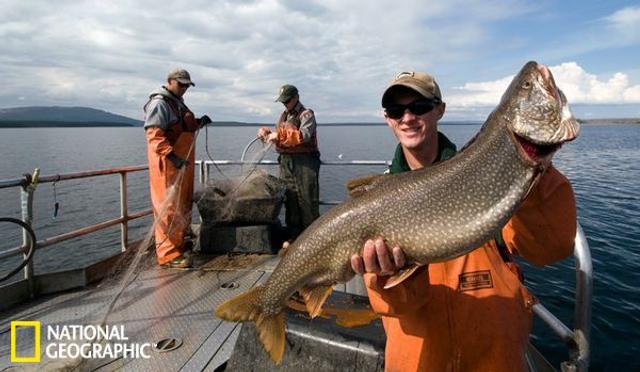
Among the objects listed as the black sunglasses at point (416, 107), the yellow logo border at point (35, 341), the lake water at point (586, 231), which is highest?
the black sunglasses at point (416, 107)

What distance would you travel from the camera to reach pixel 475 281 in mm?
2363

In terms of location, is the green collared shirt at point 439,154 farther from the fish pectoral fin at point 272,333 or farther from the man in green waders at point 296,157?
the man in green waders at point 296,157

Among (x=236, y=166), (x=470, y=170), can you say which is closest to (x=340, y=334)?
(x=470, y=170)

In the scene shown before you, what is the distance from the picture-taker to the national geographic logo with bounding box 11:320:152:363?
157 inches

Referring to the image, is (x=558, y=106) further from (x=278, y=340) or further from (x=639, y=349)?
(x=639, y=349)

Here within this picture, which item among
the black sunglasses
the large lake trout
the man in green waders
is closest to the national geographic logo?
the large lake trout

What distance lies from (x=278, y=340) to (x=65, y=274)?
4.32 metres

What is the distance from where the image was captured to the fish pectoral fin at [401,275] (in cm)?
235

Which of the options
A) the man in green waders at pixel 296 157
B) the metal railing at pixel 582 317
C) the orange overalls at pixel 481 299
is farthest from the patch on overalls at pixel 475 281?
the man in green waders at pixel 296 157

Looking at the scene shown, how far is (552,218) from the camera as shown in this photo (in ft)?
7.20

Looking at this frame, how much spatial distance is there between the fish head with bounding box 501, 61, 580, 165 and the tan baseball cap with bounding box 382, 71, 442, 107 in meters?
0.62

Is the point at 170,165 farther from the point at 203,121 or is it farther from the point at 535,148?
the point at 535,148

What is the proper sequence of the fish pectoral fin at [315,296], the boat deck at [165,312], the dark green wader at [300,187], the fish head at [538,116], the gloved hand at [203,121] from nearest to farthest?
the fish head at [538,116], the fish pectoral fin at [315,296], the boat deck at [165,312], the gloved hand at [203,121], the dark green wader at [300,187]

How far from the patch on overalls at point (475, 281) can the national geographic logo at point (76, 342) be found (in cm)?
320
